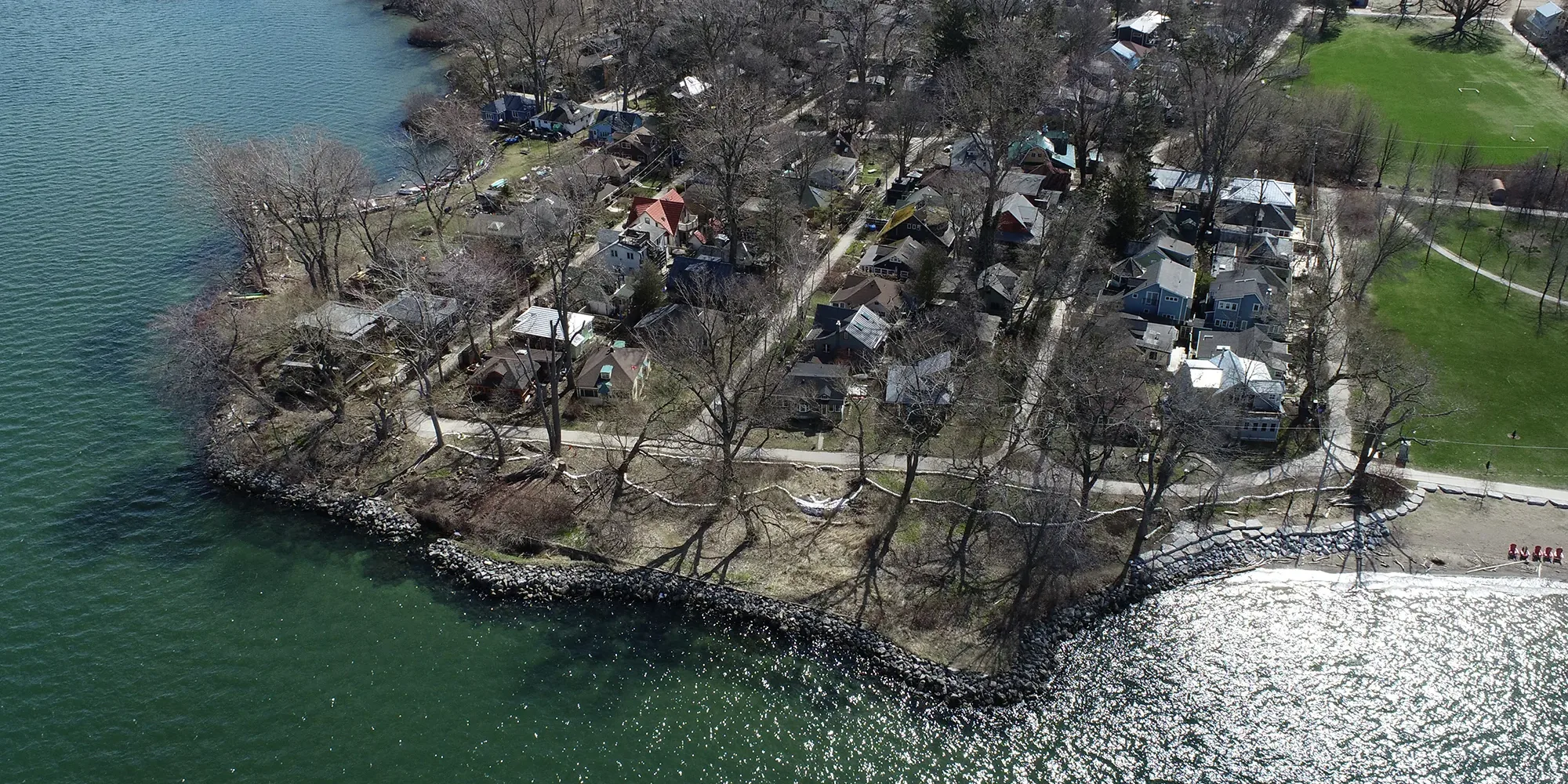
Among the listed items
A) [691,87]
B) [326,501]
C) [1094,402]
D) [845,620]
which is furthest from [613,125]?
[845,620]

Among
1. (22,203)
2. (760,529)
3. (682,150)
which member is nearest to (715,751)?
(760,529)

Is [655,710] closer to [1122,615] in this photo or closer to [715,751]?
[715,751]

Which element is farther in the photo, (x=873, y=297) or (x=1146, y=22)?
(x=1146, y=22)

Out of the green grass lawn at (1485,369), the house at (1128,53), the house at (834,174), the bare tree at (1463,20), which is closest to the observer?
the green grass lawn at (1485,369)

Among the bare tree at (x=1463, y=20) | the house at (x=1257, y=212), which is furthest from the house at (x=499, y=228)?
the bare tree at (x=1463, y=20)

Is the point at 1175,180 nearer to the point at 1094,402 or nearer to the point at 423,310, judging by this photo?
the point at 1094,402

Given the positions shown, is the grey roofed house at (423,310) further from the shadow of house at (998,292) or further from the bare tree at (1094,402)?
the bare tree at (1094,402)
